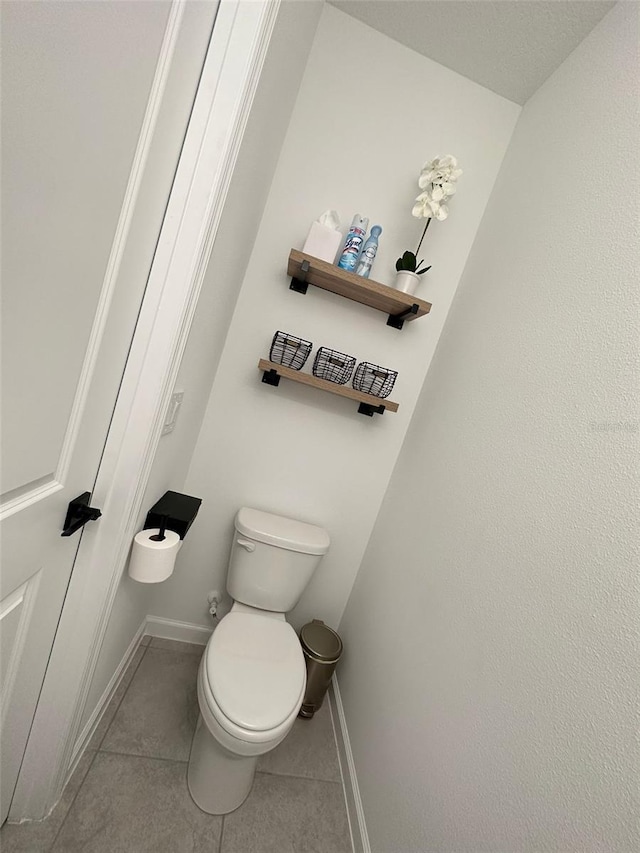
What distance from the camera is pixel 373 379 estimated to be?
1439 mm

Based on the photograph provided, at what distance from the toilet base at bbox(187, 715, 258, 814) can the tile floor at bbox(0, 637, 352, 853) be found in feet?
0.11

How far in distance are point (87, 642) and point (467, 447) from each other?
119 centimetres

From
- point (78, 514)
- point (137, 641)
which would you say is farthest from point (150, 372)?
point (137, 641)

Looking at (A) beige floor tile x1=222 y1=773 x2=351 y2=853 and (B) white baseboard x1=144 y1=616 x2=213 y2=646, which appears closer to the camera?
(A) beige floor tile x1=222 y1=773 x2=351 y2=853

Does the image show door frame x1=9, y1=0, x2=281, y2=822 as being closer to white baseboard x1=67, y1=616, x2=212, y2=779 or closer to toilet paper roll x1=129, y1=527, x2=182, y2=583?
toilet paper roll x1=129, y1=527, x2=182, y2=583

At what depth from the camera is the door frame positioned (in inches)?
31.0

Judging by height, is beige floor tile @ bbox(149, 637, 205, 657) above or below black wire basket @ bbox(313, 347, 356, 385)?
below

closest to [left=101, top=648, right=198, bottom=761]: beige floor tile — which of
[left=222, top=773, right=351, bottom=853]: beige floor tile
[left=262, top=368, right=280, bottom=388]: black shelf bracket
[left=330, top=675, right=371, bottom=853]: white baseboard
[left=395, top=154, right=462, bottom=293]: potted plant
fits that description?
[left=222, top=773, right=351, bottom=853]: beige floor tile

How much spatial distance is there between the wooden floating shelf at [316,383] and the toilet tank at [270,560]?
0.59 metres

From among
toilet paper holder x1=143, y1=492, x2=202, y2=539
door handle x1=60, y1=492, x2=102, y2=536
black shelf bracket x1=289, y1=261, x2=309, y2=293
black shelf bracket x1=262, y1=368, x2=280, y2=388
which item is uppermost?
black shelf bracket x1=289, y1=261, x2=309, y2=293

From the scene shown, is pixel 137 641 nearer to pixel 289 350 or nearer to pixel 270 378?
pixel 270 378

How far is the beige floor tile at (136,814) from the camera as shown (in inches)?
37.7

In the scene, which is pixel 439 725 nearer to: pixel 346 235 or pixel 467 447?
pixel 467 447

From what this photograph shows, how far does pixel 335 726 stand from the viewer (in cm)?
149
